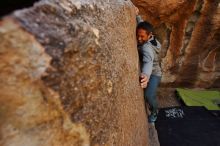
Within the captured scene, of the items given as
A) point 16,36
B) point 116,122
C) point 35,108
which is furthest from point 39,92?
point 116,122

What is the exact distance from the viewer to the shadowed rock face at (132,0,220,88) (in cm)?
322

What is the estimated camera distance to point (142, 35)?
210 cm

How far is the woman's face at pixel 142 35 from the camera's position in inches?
82.4

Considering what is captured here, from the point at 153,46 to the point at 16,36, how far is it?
1464 mm

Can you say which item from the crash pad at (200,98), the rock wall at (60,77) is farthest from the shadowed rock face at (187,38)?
the rock wall at (60,77)

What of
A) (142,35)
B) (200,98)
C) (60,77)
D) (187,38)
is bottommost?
(200,98)

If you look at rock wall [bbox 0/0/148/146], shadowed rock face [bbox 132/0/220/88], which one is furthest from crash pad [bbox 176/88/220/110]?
rock wall [bbox 0/0/148/146]

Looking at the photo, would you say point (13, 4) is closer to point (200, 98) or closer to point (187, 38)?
point (187, 38)

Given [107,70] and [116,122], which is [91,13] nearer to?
[107,70]

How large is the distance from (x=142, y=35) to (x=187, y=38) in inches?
62.9

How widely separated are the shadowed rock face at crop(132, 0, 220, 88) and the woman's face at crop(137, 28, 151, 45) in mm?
1109

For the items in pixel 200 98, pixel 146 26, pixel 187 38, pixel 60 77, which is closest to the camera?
pixel 60 77

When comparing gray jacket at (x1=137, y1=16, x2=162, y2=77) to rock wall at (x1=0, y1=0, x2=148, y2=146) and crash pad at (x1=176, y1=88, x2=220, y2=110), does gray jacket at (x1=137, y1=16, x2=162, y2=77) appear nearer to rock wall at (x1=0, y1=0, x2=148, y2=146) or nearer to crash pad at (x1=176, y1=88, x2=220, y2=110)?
rock wall at (x1=0, y1=0, x2=148, y2=146)

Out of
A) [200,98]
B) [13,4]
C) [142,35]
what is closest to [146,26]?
[142,35]
